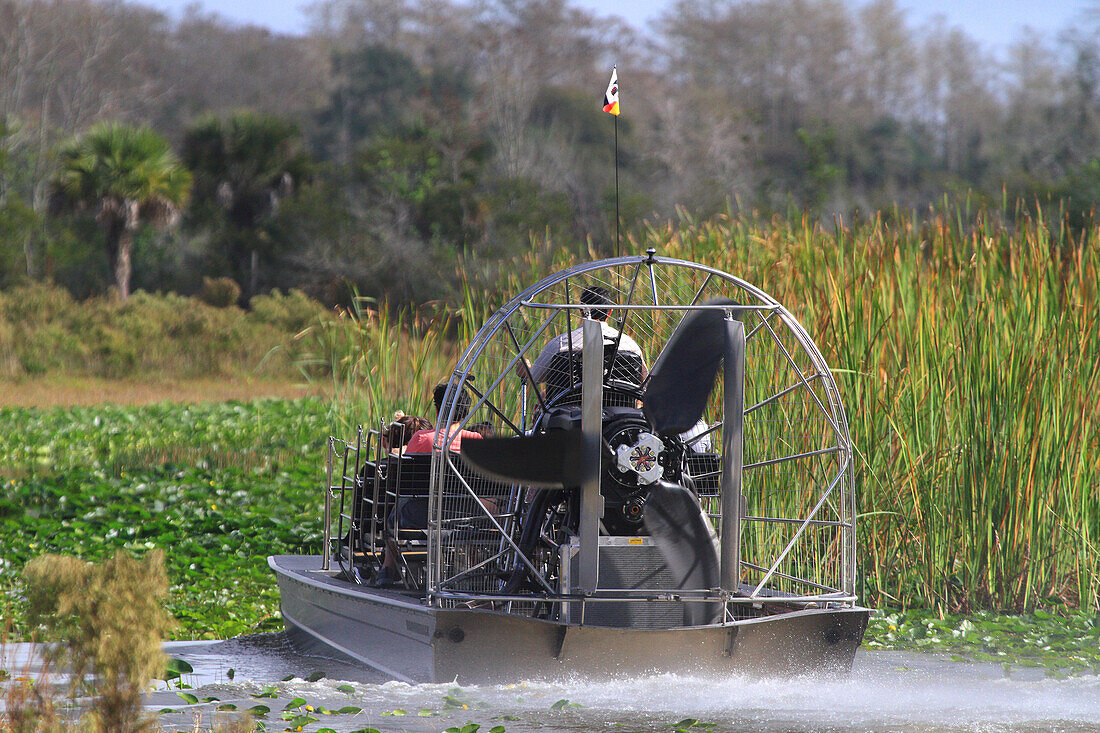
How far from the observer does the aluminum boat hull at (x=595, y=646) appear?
5879mm

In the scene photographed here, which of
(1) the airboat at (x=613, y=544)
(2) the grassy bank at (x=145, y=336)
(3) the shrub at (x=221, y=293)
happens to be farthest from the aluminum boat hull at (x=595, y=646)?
(3) the shrub at (x=221, y=293)

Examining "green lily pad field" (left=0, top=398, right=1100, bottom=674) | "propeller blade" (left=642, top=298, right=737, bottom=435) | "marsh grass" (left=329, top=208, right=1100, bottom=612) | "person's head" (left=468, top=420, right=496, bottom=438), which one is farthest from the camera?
"marsh grass" (left=329, top=208, right=1100, bottom=612)

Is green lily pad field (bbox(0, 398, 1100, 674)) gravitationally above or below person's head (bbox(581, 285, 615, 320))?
below

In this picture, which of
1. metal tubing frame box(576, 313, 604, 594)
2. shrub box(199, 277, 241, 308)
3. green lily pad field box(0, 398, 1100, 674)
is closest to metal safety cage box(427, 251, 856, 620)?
metal tubing frame box(576, 313, 604, 594)

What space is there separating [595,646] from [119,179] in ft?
83.2

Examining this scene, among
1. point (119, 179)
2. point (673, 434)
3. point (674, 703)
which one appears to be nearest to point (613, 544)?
point (673, 434)

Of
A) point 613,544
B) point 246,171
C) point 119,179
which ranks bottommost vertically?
point 613,544

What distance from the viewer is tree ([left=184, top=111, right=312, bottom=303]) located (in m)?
31.9

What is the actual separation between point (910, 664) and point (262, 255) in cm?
2956

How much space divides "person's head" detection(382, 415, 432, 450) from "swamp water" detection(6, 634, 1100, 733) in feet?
4.43

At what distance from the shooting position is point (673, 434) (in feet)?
20.1

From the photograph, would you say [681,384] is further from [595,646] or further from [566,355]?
[595,646]

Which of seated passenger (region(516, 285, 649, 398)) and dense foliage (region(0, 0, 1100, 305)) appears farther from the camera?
dense foliage (region(0, 0, 1100, 305))

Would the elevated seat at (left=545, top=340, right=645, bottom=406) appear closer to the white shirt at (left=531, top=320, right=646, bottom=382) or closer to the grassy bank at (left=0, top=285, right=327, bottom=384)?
the white shirt at (left=531, top=320, right=646, bottom=382)
